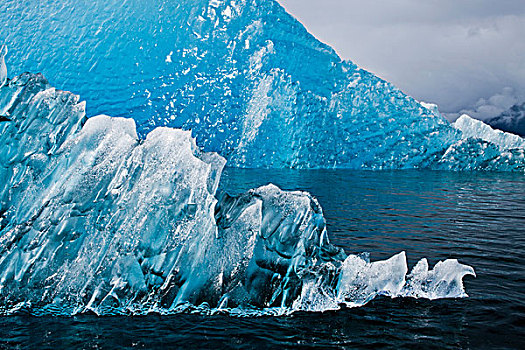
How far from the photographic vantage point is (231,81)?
Answer: 50.0 meters

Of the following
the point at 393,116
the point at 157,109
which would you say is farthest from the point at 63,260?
the point at 393,116

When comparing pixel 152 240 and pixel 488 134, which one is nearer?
pixel 152 240

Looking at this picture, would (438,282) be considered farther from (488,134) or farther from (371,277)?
(488,134)

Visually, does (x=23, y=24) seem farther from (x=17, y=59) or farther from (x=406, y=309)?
(x=406, y=309)

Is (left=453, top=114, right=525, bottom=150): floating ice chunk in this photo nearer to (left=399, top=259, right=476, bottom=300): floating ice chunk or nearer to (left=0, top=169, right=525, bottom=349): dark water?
(left=399, top=259, right=476, bottom=300): floating ice chunk

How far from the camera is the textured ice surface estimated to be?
44656 mm

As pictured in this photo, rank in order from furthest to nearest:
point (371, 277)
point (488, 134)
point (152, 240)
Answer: point (488, 134)
point (371, 277)
point (152, 240)

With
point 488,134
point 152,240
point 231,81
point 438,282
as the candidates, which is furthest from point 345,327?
point 488,134

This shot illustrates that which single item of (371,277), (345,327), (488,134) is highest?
(488,134)

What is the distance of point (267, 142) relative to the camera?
47.3 metres

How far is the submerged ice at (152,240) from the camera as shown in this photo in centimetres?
549

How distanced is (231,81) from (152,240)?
4650 centimetres

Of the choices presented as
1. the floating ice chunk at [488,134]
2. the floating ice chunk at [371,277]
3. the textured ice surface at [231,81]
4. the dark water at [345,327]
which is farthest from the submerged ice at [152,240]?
the floating ice chunk at [488,134]

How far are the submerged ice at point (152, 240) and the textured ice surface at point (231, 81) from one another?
1528 inches
